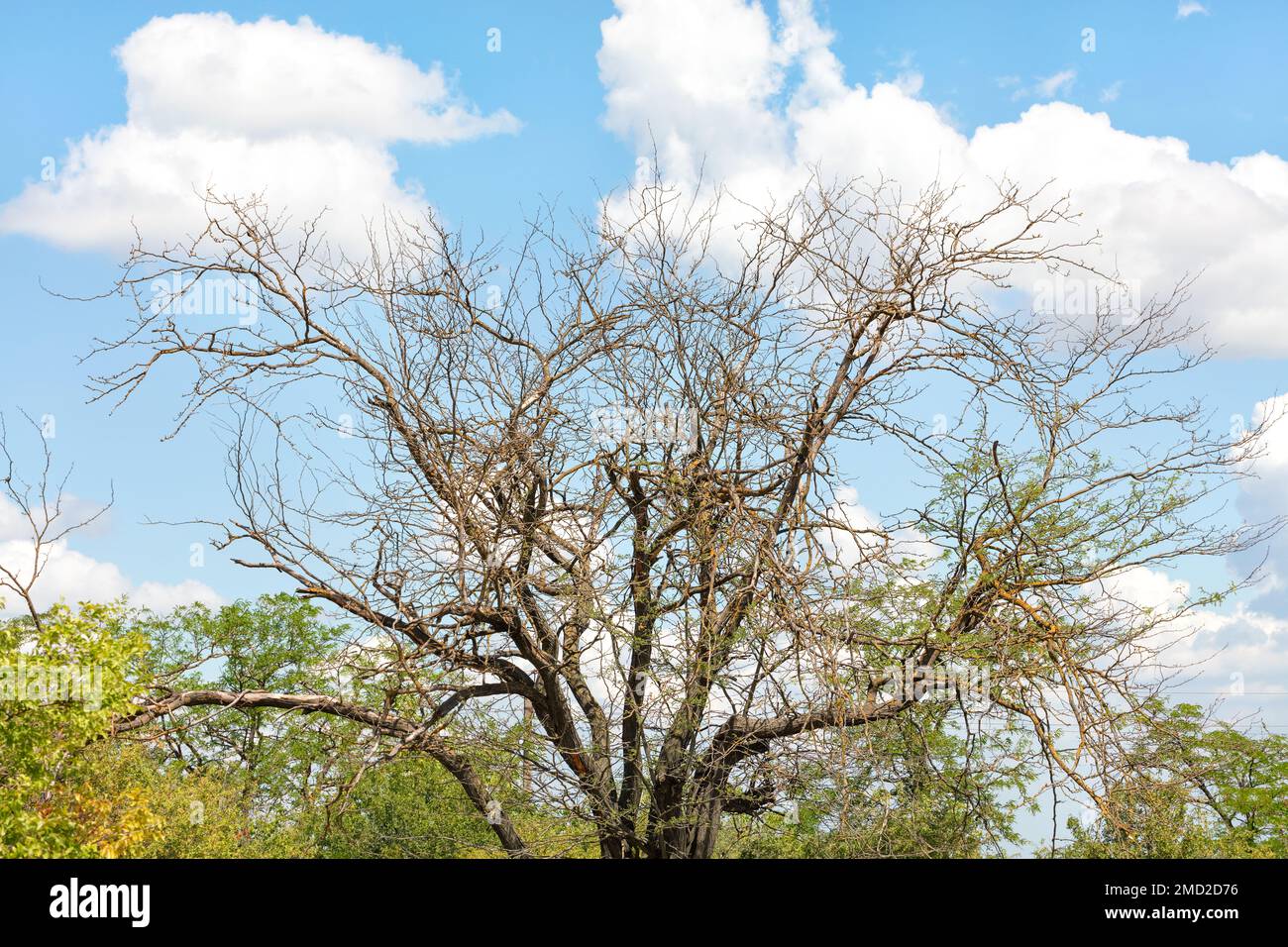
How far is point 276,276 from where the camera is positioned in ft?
28.8

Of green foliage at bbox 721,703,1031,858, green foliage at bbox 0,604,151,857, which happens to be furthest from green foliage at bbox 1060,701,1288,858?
green foliage at bbox 0,604,151,857

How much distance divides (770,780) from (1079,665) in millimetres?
2615

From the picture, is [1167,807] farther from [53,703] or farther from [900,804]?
[53,703]

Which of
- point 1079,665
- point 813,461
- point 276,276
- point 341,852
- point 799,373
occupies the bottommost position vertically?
point 341,852

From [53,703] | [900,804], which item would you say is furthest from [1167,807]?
[53,703]

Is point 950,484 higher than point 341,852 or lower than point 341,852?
higher

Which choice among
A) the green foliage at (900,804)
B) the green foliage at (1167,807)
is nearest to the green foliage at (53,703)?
the green foliage at (900,804)

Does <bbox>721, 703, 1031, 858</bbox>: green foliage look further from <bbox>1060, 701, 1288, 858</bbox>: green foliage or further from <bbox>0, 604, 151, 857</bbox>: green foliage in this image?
<bbox>0, 604, 151, 857</bbox>: green foliage

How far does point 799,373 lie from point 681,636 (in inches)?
90.6
